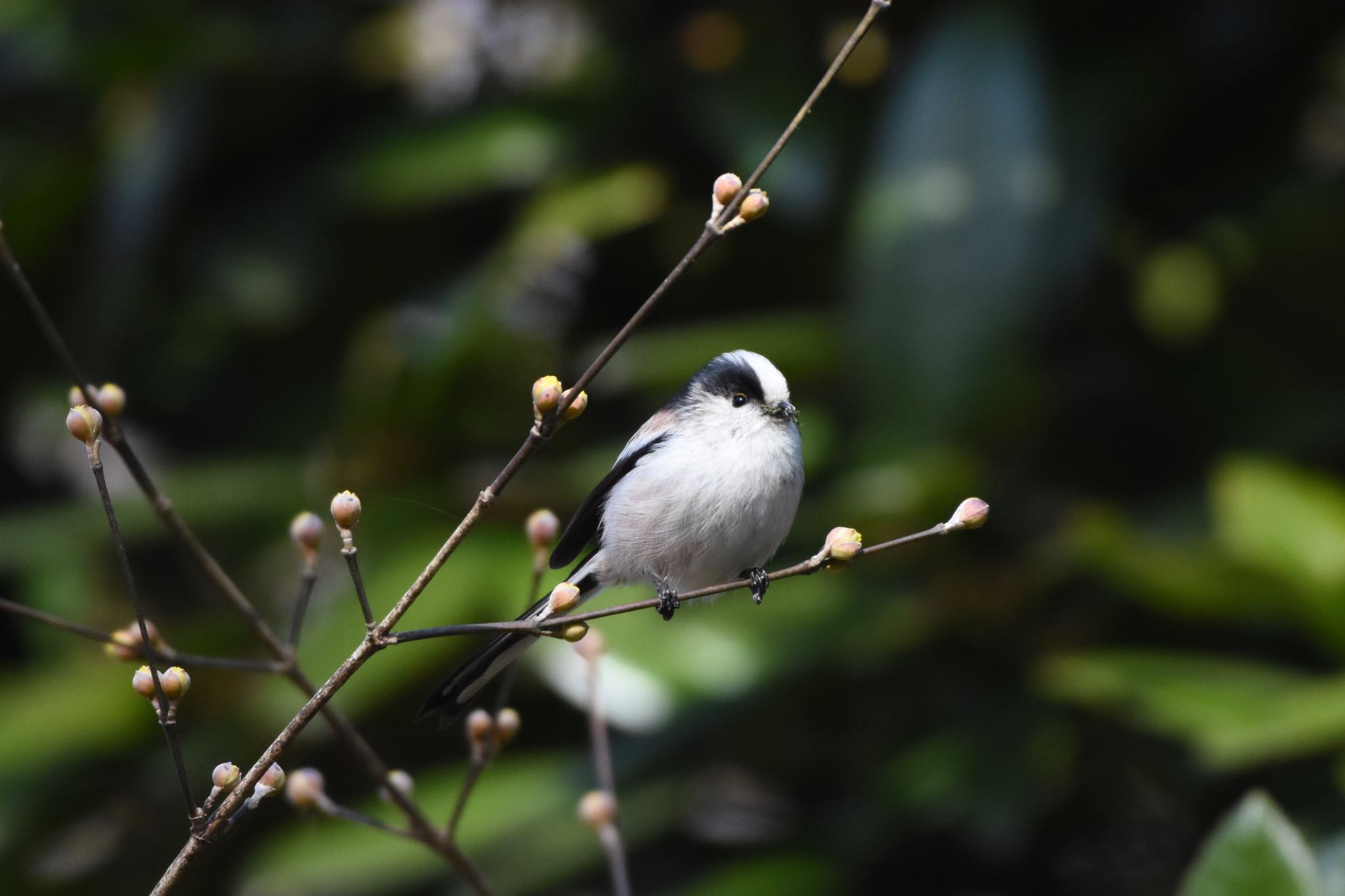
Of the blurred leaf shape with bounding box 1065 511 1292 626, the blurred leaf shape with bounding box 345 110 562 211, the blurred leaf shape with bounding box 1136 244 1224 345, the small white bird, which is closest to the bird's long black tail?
the small white bird

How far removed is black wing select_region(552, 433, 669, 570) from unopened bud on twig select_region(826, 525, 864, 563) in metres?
0.26

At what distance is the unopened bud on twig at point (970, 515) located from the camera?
77 cm

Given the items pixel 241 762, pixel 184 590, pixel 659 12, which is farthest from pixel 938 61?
pixel 184 590

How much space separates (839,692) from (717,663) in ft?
1.22

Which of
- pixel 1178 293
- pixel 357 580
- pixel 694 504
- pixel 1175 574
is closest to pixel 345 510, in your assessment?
pixel 357 580

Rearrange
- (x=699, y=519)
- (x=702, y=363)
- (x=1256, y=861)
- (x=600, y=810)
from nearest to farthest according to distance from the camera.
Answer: (x=699, y=519) < (x=600, y=810) < (x=1256, y=861) < (x=702, y=363)

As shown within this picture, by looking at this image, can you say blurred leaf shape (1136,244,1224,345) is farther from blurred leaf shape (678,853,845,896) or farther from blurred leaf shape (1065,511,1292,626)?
blurred leaf shape (678,853,845,896)

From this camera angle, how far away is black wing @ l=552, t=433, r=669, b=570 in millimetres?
986

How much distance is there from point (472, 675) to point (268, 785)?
0.16 meters

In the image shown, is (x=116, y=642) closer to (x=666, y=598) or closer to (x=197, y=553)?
(x=197, y=553)

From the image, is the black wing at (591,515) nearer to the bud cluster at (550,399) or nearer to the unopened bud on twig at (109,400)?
the bud cluster at (550,399)

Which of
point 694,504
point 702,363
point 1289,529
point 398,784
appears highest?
point 702,363

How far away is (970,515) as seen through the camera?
78 cm

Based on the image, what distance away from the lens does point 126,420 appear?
2.57 metres
